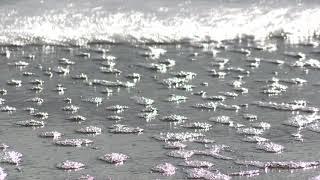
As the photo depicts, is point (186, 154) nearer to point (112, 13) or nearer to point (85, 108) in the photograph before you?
point (85, 108)

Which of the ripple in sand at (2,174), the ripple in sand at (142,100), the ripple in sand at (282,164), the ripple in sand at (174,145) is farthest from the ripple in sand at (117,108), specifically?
the ripple in sand at (2,174)

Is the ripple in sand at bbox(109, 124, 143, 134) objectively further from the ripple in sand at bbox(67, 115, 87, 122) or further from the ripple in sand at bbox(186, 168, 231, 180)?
the ripple in sand at bbox(186, 168, 231, 180)

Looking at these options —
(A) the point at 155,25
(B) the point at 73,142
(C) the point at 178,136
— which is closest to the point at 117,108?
(C) the point at 178,136

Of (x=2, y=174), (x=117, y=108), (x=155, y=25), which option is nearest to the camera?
(x=2, y=174)

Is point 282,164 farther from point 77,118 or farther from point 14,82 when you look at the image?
point 14,82

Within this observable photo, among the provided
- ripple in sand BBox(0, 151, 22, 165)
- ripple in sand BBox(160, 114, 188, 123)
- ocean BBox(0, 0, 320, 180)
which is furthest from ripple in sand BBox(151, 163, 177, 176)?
ripple in sand BBox(160, 114, 188, 123)

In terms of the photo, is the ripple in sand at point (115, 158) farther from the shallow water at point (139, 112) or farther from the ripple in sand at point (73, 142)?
the ripple in sand at point (73, 142)
